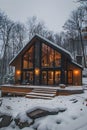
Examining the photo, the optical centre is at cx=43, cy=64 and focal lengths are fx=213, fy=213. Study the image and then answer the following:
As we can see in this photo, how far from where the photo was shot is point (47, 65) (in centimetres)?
2373

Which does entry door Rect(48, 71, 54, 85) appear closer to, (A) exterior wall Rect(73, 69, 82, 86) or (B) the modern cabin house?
(B) the modern cabin house

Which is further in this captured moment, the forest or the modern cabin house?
the forest

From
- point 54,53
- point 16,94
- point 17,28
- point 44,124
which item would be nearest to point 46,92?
point 16,94

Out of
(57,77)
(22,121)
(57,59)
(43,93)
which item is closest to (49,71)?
(57,77)

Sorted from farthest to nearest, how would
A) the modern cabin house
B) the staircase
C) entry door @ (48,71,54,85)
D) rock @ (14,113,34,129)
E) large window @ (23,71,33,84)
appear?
large window @ (23,71,33,84) < entry door @ (48,71,54,85) < the modern cabin house < the staircase < rock @ (14,113,34,129)

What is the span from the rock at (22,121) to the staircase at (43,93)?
6.32 m

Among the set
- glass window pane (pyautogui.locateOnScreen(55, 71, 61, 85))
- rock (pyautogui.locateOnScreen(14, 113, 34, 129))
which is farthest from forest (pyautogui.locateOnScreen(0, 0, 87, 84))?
rock (pyautogui.locateOnScreen(14, 113, 34, 129))

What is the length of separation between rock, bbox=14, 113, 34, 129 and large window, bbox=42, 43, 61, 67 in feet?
44.0

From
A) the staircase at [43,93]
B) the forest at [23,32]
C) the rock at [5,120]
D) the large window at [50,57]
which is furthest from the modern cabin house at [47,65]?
the rock at [5,120]

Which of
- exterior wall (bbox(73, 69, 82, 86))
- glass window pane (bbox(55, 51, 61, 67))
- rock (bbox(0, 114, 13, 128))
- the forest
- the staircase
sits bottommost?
rock (bbox(0, 114, 13, 128))

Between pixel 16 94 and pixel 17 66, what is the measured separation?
688cm

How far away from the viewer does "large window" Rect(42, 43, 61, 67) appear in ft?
75.6

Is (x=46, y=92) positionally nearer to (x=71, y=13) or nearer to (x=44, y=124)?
(x=44, y=124)

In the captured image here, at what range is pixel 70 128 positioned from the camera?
328 inches
